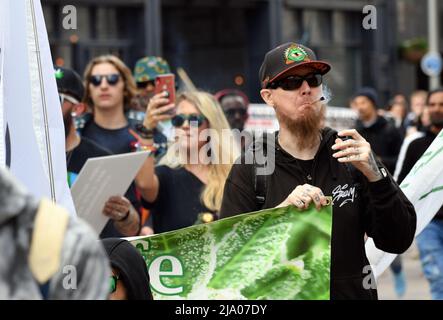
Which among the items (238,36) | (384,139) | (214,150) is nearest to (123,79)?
(214,150)

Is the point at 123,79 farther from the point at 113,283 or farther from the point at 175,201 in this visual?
the point at 113,283

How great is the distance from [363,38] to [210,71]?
20.4 ft

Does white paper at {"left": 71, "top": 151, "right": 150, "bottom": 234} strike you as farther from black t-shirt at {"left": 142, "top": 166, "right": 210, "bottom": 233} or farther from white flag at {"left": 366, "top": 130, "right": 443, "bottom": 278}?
white flag at {"left": 366, "top": 130, "right": 443, "bottom": 278}

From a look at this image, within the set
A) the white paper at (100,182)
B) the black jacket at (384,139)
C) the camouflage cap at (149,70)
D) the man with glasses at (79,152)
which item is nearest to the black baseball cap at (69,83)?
the man with glasses at (79,152)

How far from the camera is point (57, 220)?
2.16 metres

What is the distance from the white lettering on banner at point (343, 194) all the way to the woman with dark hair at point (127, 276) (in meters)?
1.04

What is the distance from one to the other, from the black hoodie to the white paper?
1.32m

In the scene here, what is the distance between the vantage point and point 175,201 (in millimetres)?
6289

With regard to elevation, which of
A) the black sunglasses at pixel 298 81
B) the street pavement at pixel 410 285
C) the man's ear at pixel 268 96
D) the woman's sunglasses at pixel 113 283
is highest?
the black sunglasses at pixel 298 81

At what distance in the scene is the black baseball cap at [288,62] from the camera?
439cm

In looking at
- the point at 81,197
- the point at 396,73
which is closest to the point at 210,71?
the point at 396,73

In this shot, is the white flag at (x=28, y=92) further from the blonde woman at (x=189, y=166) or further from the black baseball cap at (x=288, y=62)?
the blonde woman at (x=189, y=166)
